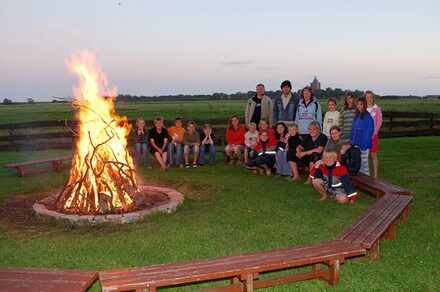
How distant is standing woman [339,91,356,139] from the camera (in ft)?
32.4

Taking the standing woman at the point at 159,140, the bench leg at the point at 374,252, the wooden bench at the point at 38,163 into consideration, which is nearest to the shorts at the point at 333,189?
the bench leg at the point at 374,252

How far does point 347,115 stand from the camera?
33.1ft

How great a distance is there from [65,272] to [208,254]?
6.22ft

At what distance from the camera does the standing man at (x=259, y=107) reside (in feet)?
39.8

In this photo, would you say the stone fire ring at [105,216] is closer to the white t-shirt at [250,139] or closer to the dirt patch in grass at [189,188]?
the dirt patch in grass at [189,188]

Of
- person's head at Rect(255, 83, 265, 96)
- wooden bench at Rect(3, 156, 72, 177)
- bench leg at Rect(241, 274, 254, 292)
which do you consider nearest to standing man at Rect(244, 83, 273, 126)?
person's head at Rect(255, 83, 265, 96)

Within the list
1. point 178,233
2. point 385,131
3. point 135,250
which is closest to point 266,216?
point 178,233

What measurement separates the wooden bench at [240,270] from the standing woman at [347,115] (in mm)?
5396

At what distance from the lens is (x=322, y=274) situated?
4902 mm

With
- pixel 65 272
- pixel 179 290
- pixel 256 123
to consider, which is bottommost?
pixel 179 290

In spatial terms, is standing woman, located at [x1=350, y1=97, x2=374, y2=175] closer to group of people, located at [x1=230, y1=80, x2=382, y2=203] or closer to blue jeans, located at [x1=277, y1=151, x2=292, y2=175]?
group of people, located at [x1=230, y1=80, x2=382, y2=203]

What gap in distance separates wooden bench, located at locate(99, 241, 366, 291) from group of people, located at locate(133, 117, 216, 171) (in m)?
7.67

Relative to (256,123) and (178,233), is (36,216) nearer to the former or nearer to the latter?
(178,233)

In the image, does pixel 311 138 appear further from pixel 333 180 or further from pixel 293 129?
pixel 333 180
